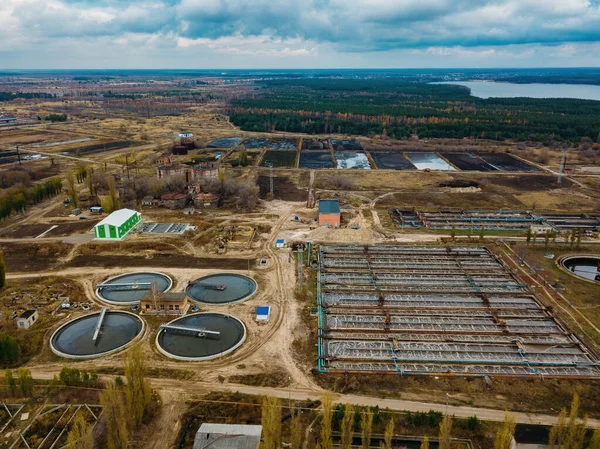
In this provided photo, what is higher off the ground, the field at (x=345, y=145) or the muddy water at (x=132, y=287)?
the field at (x=345, y=145)

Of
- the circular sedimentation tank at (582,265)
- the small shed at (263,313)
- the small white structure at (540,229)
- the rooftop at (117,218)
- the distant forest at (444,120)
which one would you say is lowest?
the circular sedimentation tank at (582,265)

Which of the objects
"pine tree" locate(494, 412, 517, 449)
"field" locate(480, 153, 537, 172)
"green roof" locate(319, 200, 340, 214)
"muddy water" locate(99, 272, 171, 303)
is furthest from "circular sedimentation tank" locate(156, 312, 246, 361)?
"field" locate(480, 153, 537, 172)

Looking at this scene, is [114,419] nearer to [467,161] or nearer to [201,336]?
[201,336]

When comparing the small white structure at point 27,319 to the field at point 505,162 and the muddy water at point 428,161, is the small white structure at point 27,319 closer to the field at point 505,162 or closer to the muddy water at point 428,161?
the muddy water at point 428,161

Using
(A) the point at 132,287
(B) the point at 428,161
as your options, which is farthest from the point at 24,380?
(B) the point at 428,161

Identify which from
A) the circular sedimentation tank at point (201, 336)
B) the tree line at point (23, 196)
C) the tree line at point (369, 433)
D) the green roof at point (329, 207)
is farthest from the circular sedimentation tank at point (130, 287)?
the tree line at point (23, 196)

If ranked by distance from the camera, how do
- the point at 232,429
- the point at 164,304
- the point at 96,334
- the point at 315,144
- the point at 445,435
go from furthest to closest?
the point at 315,144 < the point at 164,304 < the point at 96,334 < the point at 232,429 < the point at 445,435

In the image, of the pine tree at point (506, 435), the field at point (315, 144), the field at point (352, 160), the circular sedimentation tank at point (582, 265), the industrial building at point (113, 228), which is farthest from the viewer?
the field at point (315, 144)
